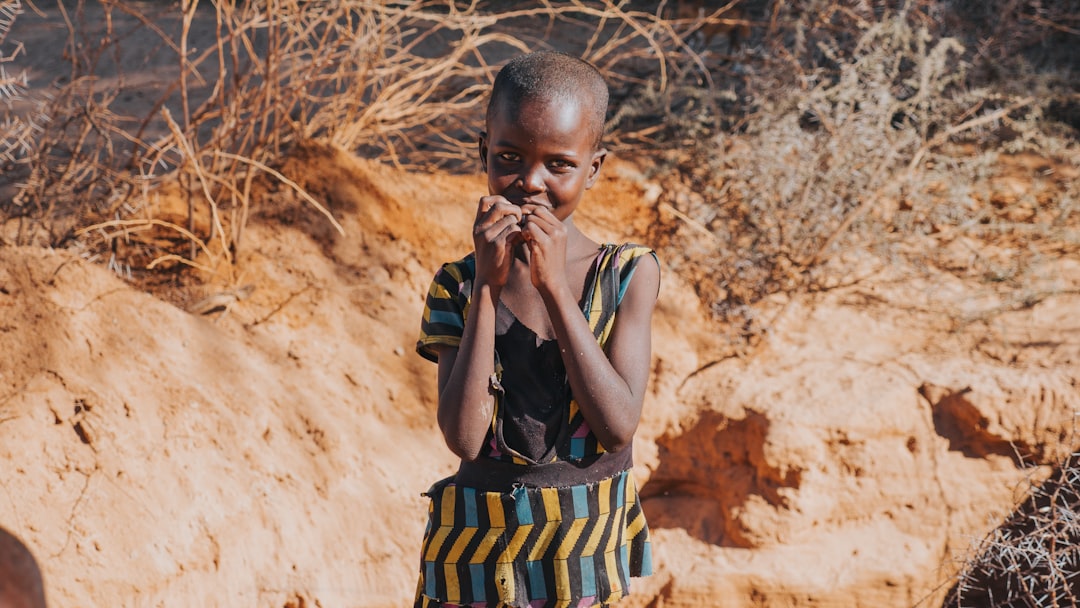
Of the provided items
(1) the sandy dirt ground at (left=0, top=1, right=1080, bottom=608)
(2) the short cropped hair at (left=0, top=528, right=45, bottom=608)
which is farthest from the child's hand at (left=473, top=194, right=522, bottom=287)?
(1) the sandy dirt ground at (left=0, top=1, right=1080, bottom=608)

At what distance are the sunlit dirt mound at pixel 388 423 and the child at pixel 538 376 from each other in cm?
128

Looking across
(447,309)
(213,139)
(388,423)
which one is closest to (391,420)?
(388,423)

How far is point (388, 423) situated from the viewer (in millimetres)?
3396

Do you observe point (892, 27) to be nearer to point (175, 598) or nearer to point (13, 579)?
point (175, 598)

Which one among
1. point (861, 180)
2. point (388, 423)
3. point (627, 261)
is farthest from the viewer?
point (861, 180)

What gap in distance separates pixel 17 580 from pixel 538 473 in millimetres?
792

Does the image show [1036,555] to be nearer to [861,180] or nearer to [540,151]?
[861,180]

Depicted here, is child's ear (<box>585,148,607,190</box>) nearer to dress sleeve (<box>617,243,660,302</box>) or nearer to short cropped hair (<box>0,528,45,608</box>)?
dress sleeve (<box>617,243,660,302</box>)

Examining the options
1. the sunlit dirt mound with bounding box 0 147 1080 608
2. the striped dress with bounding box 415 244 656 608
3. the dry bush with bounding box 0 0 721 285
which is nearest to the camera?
the striped dress with bounding box 415 244 656 608

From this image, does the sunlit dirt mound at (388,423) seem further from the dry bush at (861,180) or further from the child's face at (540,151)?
the child's face at (540,151)

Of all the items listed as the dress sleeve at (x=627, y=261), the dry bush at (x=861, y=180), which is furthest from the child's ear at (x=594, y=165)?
the dry bush at (x=861, y=180)

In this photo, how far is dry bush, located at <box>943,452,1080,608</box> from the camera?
3051 mm

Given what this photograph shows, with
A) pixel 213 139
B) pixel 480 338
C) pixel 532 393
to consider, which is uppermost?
pixel 480 338

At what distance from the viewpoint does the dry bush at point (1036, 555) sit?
10.0 ft
